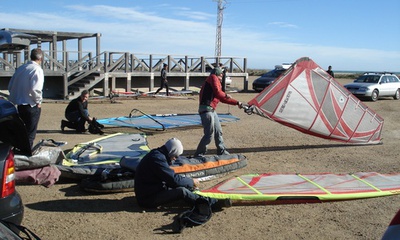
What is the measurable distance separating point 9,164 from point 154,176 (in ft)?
6.58

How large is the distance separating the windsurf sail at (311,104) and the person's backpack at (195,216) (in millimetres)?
4139

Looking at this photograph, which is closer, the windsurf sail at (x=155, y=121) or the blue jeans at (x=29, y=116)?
the blue jeans at (x=29, y=116)

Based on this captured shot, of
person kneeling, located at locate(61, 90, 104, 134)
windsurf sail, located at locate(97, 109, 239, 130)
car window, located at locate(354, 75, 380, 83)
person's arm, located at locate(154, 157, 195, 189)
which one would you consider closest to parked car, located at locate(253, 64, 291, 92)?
car window, located at locate(354, 75, 380, 83)

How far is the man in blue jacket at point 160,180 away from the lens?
5699mm

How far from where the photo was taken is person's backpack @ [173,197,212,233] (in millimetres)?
5332

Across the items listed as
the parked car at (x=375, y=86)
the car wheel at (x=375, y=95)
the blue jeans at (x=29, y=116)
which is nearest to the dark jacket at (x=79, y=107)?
the blue jeans at (x=29, y=116)

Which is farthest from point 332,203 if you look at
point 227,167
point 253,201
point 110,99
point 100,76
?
point 100,76

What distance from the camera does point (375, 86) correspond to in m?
23.9

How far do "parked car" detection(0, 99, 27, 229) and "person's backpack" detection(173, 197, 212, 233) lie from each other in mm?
1830

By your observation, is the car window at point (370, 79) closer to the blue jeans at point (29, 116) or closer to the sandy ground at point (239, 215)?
the sandy ground at point (239, 215)

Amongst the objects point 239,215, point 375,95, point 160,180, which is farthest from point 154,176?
point 375,95

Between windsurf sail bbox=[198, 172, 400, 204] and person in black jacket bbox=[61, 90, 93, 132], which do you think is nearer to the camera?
windsurf sail bbox=[198, 172, 400, 204]

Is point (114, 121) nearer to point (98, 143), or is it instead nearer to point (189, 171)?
point (98, 143)

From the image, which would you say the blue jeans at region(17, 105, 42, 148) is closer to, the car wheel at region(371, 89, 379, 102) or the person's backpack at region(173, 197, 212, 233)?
the person's backpack at region(173, 197, 212, 233)
